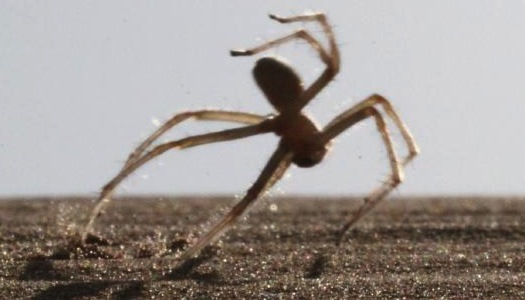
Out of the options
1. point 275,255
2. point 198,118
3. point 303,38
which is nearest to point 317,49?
point 303,38

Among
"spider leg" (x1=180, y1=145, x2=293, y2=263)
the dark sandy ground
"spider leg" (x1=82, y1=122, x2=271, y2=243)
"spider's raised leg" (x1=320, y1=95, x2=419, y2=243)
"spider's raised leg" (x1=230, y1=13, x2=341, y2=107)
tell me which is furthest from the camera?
"spider's raised leg" (x1=230, y1=13, x2=341, y2=107)

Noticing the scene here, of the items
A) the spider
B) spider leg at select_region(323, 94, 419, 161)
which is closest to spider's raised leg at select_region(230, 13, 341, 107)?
the spider

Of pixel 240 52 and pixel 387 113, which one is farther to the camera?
pixel 387 113

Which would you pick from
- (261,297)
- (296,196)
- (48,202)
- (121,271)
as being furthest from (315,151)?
(296,196)

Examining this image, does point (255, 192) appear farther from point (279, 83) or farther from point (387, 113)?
point (387, 113)

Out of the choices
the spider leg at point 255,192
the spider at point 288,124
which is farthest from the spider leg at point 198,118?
the spider leg at point 255,192

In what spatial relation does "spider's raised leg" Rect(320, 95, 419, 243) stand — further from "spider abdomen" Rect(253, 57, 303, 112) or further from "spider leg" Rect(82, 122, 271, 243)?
"spider leg" Rect(82, 122, 271, 243)
